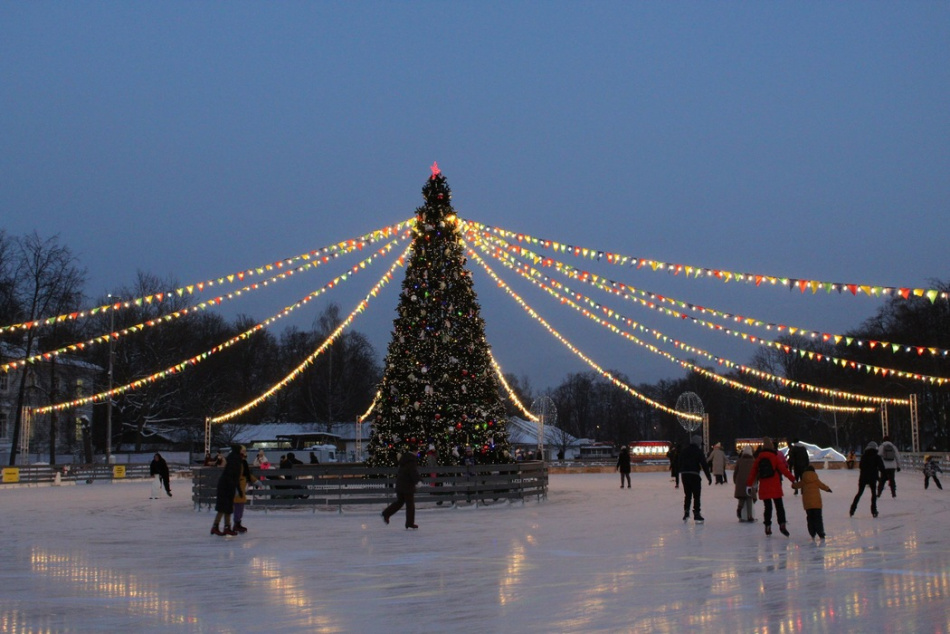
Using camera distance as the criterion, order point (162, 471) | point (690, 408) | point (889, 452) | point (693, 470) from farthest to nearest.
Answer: point (690, 408), point (162, 471), point (889, 452), point (693, 470)

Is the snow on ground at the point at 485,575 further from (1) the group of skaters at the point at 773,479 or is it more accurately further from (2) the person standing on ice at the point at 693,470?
(2) the person standing on ice at the point at 693,470

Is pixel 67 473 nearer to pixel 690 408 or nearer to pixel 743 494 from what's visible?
pixel 690 408

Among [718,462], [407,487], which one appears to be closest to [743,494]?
[407,487]

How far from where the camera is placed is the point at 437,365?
24.9 meters

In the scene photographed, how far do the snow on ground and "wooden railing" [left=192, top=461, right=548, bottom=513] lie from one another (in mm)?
2606

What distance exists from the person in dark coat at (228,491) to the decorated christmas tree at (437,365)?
803 cm

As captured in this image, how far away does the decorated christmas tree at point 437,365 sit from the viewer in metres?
24.8

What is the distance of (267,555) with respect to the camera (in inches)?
534

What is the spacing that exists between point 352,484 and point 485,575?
11.6 m

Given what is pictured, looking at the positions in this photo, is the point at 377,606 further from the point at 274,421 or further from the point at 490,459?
the point at 274,421

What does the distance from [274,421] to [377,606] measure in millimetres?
80426

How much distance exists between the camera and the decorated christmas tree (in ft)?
81.4

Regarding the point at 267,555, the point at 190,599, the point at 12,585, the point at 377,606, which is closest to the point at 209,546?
the point at 267,555

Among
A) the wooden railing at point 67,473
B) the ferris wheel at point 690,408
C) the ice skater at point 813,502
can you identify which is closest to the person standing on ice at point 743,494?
the ice skater at point 813,502
